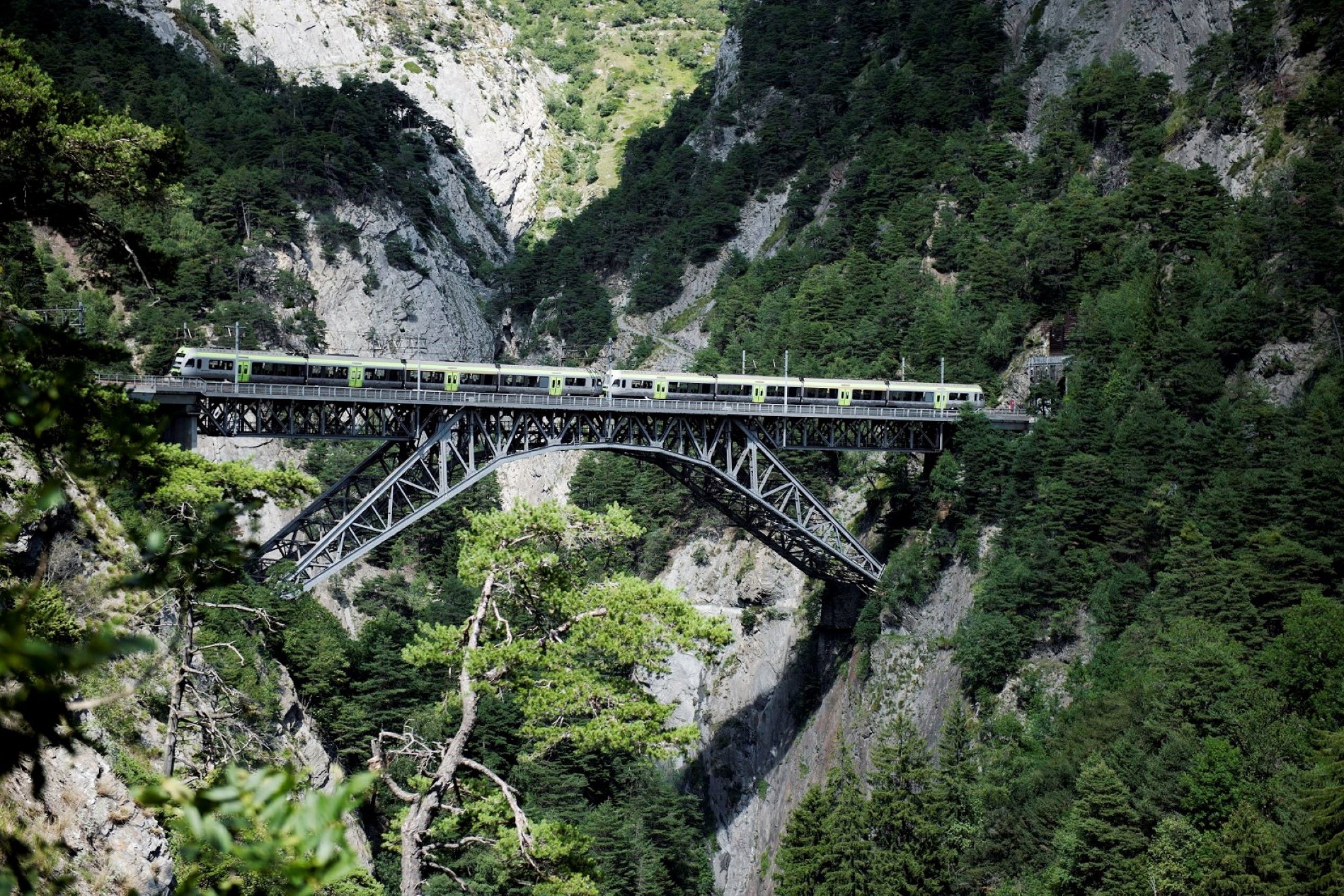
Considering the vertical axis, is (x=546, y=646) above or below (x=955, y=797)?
above

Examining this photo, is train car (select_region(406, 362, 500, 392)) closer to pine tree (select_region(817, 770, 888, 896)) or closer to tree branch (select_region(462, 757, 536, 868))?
pine tree (select_region(817, 770, 888, 896))

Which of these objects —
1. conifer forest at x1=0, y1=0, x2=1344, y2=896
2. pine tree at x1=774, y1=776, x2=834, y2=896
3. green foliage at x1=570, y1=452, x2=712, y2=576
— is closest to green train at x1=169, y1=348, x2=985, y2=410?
conifer forest at x1=0, y1=0, x2=1344, y2=896

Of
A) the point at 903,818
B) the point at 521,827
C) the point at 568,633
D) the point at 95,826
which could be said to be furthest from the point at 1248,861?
the point at 95,826

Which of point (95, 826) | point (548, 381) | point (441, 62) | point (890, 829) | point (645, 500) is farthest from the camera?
point (441, 62)

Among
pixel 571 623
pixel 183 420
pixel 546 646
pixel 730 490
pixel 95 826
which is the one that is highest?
pixel 183 420

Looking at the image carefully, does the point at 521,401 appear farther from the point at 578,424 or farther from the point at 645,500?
the point at 645,500

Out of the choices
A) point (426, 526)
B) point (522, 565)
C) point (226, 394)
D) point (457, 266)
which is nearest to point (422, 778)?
point (522, 565)
